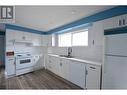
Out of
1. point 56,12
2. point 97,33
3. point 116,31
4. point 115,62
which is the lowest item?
point 115,62

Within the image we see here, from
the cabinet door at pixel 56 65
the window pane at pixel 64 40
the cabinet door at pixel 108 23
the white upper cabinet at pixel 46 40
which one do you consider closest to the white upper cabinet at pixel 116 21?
the cabinet door at pixel 108 23

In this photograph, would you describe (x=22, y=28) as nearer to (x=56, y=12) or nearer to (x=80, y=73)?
(x=56, y=12)

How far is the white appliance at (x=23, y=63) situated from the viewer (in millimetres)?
4055

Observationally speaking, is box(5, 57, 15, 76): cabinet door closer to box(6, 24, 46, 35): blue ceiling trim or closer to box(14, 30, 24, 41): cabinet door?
box(14, 30, 24, 41): cabinet door

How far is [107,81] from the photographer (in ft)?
6.25

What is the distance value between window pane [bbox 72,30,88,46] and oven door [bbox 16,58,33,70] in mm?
2404

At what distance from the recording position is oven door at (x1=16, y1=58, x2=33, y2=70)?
405 centimetres

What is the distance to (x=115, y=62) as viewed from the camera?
1.74 meters

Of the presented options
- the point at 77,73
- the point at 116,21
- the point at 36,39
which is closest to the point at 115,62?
the point at 116,21

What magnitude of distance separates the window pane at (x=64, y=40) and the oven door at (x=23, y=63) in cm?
182

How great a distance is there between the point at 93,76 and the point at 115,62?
32.4 inches
